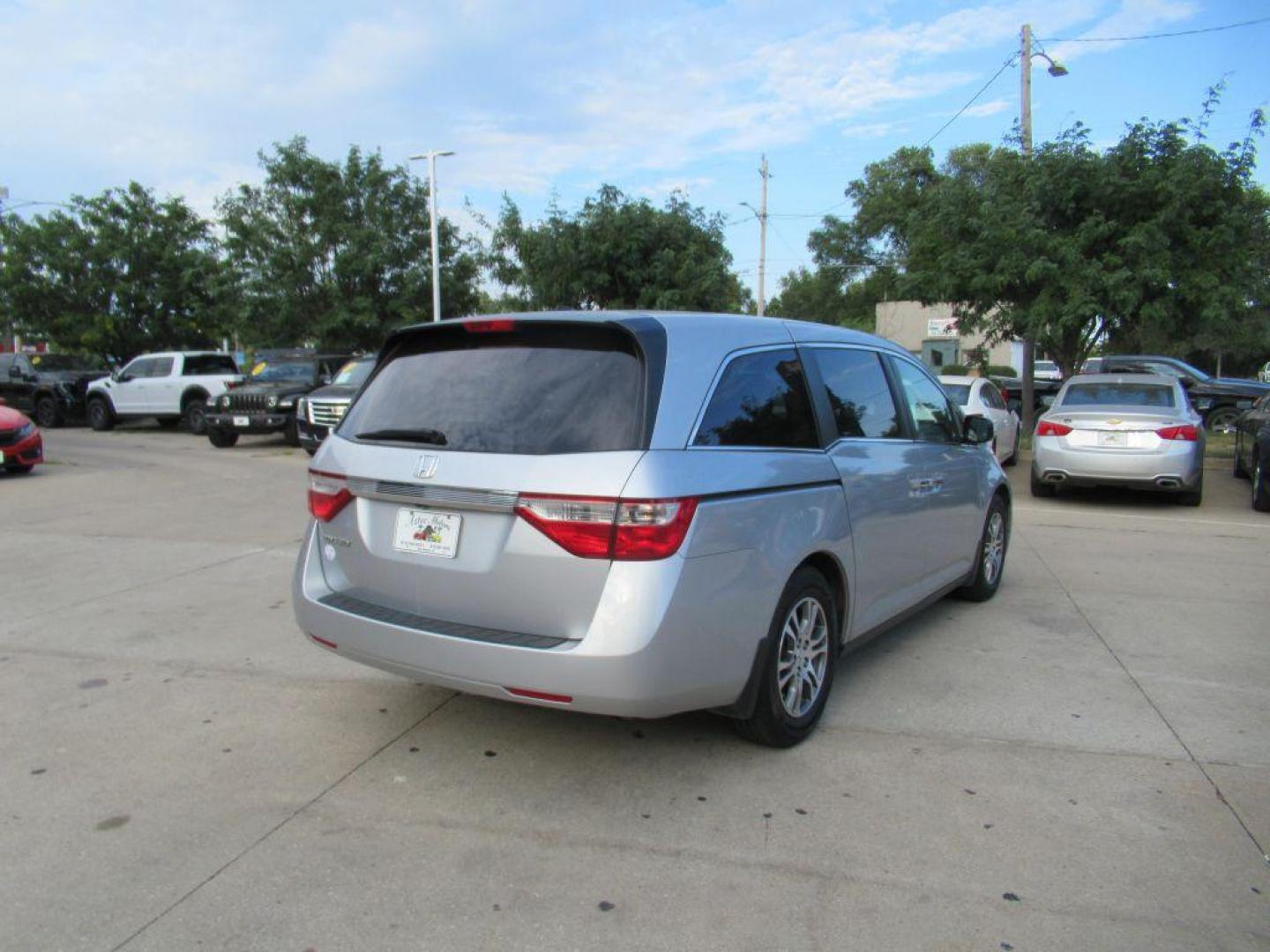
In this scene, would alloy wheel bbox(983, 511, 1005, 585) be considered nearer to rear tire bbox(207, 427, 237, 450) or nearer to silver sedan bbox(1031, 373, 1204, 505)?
silver sedan bbox(1031, 373, 1204, 505)

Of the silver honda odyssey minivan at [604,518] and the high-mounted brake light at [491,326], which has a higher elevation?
the high-mounted brake light at [491,326]

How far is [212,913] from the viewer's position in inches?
→ 108

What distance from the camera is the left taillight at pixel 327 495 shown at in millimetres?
3779

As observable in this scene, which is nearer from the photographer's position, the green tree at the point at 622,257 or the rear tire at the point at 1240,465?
the rear tire at the point at 1240,465

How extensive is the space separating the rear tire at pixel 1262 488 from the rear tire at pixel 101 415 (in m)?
22.1

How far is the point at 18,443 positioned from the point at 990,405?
13.5 metres

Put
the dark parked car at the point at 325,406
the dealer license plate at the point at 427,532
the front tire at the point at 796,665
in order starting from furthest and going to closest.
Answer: the dark parked car at the point at 325,406 → the front tire at the point at 796,665 → the dealer license plate at the point at 427,532

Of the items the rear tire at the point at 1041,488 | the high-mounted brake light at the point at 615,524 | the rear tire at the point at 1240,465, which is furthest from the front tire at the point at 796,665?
the rear tire at the point at 1240,465

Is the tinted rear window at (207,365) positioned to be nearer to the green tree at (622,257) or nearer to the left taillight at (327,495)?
the green tree at (622,257)

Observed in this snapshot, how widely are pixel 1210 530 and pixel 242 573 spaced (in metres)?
8.78

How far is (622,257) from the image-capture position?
2450cm

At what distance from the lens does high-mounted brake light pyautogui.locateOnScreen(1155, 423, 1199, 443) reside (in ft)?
32.7

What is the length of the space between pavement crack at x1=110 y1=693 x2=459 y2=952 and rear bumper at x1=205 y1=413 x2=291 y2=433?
14.0 m

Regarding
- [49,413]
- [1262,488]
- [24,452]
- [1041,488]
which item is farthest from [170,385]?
[1262,488]
